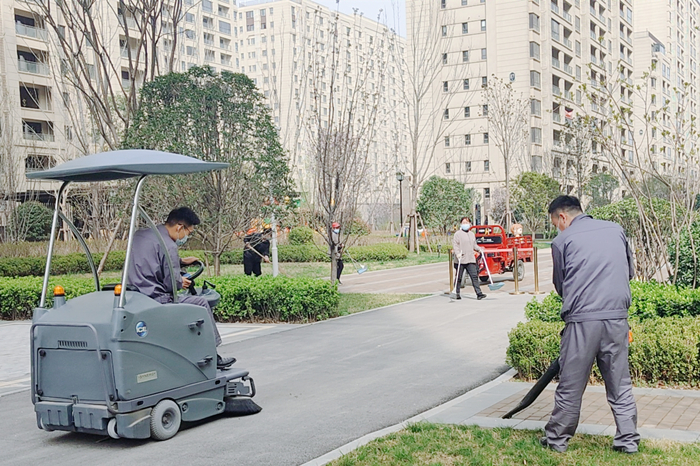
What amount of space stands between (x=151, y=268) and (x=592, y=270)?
3.53 metres

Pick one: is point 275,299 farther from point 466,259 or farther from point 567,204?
point 567,204

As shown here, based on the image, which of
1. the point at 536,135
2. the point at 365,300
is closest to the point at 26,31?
the point at 536,135

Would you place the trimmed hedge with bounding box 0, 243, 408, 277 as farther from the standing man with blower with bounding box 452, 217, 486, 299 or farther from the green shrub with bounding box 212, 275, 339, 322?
the green shrub with bounding box 212, 275, 339, 322

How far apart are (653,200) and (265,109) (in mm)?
7329

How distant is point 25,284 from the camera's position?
1473cm

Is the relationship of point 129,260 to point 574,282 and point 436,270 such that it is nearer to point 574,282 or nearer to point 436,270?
point 574,282

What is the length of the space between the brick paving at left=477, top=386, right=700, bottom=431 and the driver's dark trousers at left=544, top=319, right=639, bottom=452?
76cm

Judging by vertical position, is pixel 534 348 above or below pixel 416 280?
above

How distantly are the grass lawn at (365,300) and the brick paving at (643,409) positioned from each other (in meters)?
7.21

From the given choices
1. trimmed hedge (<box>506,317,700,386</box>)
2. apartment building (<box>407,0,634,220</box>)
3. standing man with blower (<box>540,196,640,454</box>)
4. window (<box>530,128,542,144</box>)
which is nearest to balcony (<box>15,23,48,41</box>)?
apartment building (<box>407,0,634,220</box>)

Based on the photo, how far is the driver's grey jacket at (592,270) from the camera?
4.79 meters

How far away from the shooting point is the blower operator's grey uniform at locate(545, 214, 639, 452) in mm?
4762

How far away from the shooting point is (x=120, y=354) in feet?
17.4

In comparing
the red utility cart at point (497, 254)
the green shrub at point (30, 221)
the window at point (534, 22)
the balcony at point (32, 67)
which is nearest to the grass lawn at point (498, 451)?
the red utility cart at point (497, 254)
